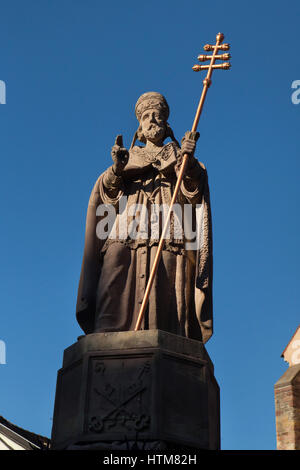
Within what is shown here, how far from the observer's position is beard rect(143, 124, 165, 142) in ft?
34.6

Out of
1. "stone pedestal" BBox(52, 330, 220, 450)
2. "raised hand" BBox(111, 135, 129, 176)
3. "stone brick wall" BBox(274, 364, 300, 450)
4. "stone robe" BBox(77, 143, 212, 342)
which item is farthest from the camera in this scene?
"stone brick wall" BBox(274, 364, 300, 450)

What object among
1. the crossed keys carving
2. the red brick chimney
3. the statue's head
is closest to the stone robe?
the statue's head

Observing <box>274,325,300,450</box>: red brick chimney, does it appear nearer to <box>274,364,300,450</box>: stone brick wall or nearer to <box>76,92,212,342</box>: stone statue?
<box>274,364,300,450</box>: stone brick wall

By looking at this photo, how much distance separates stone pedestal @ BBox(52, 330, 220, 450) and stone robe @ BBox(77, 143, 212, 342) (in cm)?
60

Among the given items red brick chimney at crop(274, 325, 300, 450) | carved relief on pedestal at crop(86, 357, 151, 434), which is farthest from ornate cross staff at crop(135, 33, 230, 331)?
red brick chimney at crop(274, 325, 300, 450)

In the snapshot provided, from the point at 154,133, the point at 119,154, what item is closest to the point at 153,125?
the point at 154,133

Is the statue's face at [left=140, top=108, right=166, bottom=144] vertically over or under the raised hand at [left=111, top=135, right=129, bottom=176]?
over

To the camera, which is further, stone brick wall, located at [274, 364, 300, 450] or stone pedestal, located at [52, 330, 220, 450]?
stone brick wall, located at [274, 364, 300, 450]

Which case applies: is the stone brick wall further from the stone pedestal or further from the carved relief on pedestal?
the carved relief on pedestal

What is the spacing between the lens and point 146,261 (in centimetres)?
948

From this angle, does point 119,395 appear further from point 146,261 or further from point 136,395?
point 146,261

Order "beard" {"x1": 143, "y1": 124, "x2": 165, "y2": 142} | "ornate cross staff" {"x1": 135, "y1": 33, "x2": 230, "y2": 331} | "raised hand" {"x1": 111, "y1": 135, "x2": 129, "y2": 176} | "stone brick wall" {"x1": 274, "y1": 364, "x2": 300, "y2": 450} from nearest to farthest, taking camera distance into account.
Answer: "ornate cross staff" {"x1": 135, "y1": 33, "x2": 230, "y2": 331} → "raised hand" {"x1": 111, "y1": 135, "x2": 129, "y2": 176} → "beard" {"x1": 143, "y1": 124, "x2": 165, "y2": 142} → "stone brick wall" {"x1": 274, "y1": 364, "x2": 300, "y2": 450}

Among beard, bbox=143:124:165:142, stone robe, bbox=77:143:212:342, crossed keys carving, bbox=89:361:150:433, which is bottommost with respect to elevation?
crossed keys carving, bbox=89:361:150:433
